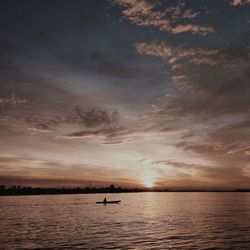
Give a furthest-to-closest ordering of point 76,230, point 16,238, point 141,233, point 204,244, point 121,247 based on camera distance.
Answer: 1. point 76,230
2. point 141,233
3. point 16,238
4. point 204,244
5. point 121,247

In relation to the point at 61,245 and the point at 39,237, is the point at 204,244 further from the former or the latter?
the point at 39,237

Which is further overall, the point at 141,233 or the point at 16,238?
the point at 141,233

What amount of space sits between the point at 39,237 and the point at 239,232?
→ 3705 centimetres

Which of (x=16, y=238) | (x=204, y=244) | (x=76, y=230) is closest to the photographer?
(x=204, y=244)

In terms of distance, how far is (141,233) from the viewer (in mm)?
61719

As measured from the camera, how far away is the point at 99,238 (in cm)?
5616

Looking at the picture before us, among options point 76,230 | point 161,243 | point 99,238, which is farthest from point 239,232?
point 76,230

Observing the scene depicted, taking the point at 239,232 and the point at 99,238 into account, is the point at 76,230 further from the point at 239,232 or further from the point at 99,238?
the point at 239,232

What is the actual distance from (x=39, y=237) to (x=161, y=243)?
68.2 ft

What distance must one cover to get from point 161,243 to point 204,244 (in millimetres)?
6507

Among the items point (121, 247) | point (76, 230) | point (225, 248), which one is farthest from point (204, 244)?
point (76, 230)

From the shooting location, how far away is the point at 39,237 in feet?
186

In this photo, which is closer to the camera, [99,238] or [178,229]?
[99,238]

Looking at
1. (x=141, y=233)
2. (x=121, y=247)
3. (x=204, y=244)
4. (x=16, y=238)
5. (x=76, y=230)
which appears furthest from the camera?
(x=76, y=230)
